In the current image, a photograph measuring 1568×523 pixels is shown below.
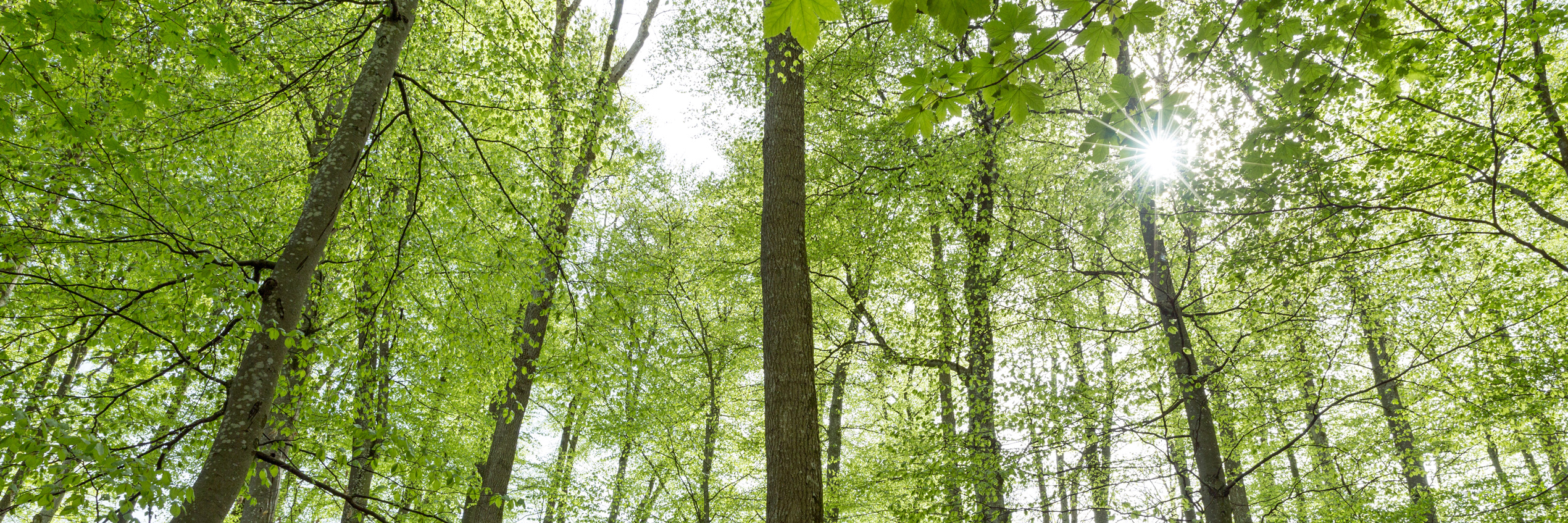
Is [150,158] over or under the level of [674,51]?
under

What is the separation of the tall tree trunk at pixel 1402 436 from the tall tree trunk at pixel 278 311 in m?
8.11

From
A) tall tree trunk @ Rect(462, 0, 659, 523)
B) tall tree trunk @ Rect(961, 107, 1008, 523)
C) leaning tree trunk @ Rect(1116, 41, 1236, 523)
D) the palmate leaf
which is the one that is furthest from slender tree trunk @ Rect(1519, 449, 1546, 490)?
tall tree trunk @ Rect(462, 0, 659, 523)

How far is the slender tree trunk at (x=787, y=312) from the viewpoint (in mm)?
4000

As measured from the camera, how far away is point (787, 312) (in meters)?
4.50

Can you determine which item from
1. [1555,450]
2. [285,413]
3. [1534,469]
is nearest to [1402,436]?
[1555,450]

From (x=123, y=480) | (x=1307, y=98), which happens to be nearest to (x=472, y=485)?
(x=123, y=480)

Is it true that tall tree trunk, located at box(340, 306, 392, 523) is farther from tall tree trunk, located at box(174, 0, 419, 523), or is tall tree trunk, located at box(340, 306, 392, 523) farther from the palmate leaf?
the palmate leaf

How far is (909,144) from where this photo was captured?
890cm

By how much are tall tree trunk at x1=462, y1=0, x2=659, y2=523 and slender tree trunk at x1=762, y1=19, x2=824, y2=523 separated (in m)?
1.43

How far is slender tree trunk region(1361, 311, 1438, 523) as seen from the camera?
7.48m

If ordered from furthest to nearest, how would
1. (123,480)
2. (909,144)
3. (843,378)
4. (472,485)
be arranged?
(843,378)
(909,144)
(472,485)
(123,480)

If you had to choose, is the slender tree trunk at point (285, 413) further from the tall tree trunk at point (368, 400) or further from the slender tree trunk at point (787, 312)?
the slender tree trunk at point (787, 312)

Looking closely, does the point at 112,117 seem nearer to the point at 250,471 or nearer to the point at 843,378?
the point at 250,471

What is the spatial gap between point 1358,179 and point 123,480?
8843 millimetres
